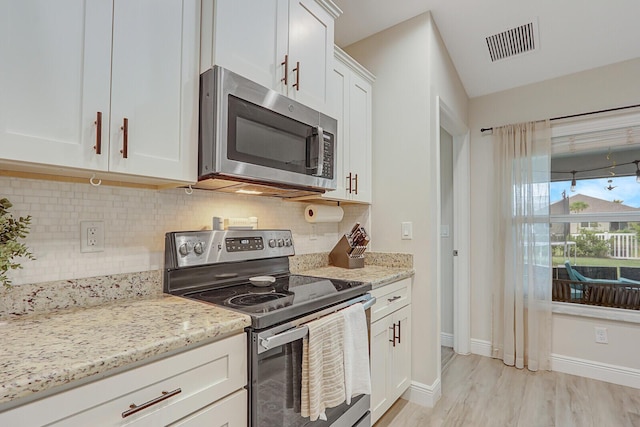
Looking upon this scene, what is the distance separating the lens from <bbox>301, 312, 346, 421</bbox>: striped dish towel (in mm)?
1221

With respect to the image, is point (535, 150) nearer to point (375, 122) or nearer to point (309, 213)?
point (375, 122)

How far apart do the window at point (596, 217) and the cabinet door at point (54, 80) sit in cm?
324

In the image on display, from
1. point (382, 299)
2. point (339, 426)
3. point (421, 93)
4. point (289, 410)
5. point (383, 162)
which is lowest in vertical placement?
point (339, 426)

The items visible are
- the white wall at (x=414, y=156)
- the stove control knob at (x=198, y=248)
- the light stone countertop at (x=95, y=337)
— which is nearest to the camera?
the light stone countertop at (x=95, y=337)

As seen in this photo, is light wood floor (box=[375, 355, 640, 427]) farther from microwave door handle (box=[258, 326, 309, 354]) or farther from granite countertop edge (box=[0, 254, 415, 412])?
granite countertop edge (box=[0, 254, 415, 412])

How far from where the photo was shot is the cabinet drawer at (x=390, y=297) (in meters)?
1.83

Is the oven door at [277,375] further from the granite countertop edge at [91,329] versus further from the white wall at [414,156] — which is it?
the white wall at [414,156]

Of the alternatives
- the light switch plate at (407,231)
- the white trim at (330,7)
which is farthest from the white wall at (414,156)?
the white trim at (330,7)

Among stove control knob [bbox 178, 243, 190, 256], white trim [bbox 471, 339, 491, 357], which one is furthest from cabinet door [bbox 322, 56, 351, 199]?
white trim [bbox 471, 339, 491, 357]

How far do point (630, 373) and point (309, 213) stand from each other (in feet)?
8.76

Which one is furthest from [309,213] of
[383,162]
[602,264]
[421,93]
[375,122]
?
[602,264]

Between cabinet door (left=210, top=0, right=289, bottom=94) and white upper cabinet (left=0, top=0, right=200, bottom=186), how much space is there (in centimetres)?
10

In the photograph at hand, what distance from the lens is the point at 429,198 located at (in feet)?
7.24

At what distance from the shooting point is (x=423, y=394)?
220 cm
